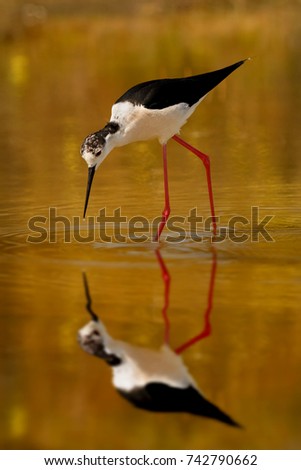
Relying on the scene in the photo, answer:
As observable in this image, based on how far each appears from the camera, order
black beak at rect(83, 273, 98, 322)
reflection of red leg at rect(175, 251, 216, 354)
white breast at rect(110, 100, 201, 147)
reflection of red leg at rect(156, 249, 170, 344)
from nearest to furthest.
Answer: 1. reflection of red leg at rect(175, 251, 216, 354)
2. reflection of red leg at rect(156, 249, 170, 344)
3. black beak at rect(83, 273, 98, 322)
4. white breast at rect(110, 100, 201, 147)

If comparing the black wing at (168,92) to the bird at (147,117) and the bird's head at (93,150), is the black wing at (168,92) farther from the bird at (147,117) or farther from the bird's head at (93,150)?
the bird's head at (93,150)

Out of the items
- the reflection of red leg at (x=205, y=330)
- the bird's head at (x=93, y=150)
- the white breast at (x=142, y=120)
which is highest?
the white breast at (x=142, y=120)

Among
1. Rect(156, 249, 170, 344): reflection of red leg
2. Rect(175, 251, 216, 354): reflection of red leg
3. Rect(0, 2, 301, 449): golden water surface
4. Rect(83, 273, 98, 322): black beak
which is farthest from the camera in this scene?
Rect(83, 273, 98, 322): black beak

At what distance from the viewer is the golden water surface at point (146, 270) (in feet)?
15.6

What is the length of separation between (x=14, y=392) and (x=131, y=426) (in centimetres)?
64

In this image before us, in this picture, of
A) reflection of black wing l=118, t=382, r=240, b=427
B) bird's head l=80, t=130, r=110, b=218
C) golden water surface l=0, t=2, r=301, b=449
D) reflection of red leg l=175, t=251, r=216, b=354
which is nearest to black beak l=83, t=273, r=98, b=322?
golden water surface l=0, t=2, r=301, b=449

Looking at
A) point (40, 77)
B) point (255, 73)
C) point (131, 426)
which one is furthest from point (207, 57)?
point (131, 426)

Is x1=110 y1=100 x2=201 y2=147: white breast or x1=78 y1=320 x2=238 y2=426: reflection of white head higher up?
x1=110 y1=100 x2=201 y2=147: white breast

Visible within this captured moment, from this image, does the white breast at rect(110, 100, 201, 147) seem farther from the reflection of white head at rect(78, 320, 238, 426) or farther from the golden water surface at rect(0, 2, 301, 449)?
the reflection of white head at rect(78, 320, 238, 426)

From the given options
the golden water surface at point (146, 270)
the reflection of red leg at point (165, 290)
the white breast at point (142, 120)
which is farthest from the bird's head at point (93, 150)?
the reflection of red leg at point (165, 290)

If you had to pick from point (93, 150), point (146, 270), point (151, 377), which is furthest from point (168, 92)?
point (151, 377)

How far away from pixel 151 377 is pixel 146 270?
1.89 meters

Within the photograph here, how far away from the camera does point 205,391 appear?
4.96 metres

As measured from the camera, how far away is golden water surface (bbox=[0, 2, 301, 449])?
187 inches
